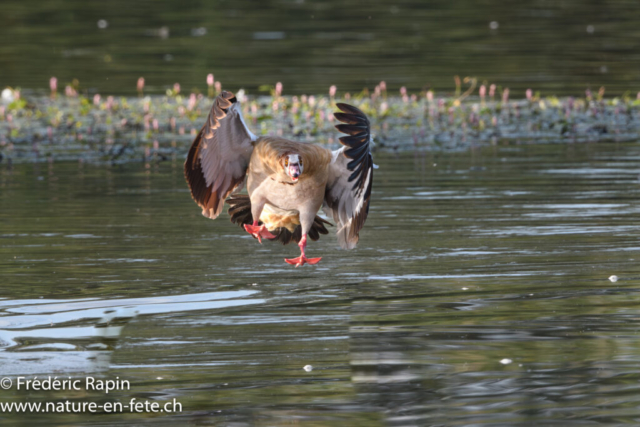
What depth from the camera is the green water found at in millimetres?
18734

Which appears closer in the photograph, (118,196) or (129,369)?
(129,369)

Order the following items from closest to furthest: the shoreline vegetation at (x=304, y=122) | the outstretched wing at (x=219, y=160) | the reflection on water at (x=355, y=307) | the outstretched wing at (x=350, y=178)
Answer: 1. the reflection on water at (x=355, y=307)
2. the outstretched wing at (x=350, y=178)
3. the outstretched wing at (x=219, y=160)
4. the shoreline vegetation at (x=304, y=122)

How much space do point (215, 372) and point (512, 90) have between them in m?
12.6

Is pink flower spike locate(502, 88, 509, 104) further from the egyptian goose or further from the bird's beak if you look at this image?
the bird's beak

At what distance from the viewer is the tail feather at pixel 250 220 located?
807cm

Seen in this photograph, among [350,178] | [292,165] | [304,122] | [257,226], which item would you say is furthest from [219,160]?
[304,122]

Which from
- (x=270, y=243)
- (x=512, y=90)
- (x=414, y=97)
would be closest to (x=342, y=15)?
(x=512, y=90)

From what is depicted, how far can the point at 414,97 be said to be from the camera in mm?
15117

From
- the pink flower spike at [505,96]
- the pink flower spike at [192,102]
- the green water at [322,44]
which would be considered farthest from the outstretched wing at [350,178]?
the green water at [322,44]

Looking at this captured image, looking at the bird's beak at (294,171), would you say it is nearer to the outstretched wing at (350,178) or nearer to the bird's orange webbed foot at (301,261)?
the outstretched wing at (350,178)

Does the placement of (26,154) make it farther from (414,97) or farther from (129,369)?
(129,369)

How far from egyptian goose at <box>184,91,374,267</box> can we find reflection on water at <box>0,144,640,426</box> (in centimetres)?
32

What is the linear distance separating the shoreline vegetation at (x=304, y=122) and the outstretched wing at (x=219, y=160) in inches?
208

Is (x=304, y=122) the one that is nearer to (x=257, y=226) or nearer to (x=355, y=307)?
(x=257, y=226)
